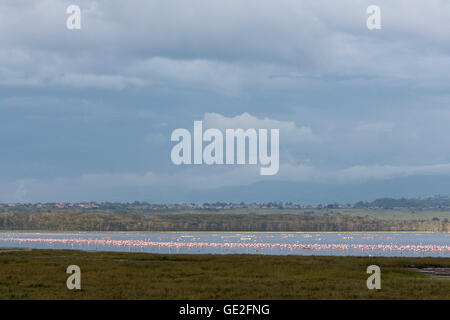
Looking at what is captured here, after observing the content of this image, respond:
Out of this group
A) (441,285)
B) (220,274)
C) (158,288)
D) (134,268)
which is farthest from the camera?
(134,268)
